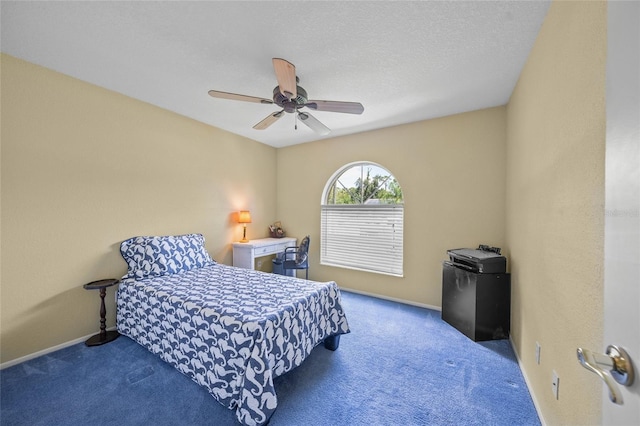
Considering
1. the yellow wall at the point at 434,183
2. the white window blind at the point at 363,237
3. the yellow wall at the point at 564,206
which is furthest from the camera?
the white window blind at the point at 363,237

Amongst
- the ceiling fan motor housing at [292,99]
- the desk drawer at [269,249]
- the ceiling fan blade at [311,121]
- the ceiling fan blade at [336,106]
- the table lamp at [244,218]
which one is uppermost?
the ceiling fan motor housing at [292,99]

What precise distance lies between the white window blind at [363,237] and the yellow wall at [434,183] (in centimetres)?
14

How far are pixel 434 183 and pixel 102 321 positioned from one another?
4.23 metres

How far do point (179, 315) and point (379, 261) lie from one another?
279 centimetres

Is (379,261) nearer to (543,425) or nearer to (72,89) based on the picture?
(543,425)

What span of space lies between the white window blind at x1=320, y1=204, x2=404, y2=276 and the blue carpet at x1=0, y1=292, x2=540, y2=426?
1.40 m

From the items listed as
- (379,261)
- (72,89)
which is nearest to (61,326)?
(72,89)

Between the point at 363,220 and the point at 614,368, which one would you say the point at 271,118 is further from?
the point at 614,368

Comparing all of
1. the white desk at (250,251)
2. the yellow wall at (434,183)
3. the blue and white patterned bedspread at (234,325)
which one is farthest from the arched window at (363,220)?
the blue and white patterned bedspread at (234,325)

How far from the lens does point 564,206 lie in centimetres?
127

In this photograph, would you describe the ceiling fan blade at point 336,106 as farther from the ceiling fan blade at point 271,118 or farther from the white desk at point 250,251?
the white desk at point 250,251

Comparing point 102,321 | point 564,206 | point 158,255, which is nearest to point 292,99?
point 564,206

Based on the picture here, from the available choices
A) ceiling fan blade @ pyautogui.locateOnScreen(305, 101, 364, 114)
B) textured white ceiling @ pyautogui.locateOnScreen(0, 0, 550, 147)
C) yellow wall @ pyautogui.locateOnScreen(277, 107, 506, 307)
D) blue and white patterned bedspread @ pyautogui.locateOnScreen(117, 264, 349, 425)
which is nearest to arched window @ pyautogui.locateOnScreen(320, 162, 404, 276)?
yellow wall @ pyautogui.locateOnScreen(277, 107, 506, 307)

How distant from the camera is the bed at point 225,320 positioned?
1.54 metres
